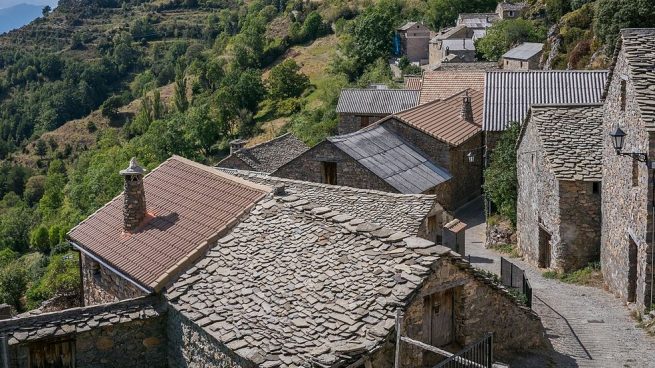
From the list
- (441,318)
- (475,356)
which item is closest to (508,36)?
(441,318)

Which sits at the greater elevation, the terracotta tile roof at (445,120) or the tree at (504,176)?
the terracotta tile roof at (445,120)

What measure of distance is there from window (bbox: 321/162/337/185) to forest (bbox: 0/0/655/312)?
35.2 feet

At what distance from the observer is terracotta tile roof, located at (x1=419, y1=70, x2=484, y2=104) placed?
152 feet

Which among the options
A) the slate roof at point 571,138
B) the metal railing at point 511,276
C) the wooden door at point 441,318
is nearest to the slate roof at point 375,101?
the slate roof at point 571,138

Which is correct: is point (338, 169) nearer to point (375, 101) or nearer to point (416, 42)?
point (375, 101)

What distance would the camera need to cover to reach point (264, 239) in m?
15.5

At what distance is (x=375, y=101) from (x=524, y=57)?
1542 centimetres

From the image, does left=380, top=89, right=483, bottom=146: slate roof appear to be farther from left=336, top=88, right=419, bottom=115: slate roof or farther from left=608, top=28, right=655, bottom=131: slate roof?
left=608, top=28, right=655, bottom=131: slate roof

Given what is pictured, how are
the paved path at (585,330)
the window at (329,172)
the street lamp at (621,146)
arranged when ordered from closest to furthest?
the paved path at (585,330) → the street lamp at (621,146) → the window at (329,172)

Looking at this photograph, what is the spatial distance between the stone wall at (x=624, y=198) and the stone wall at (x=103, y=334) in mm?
11941

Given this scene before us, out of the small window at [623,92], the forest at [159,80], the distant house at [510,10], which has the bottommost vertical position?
the forest at [159,80]

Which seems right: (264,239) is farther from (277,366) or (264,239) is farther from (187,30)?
(187,30)

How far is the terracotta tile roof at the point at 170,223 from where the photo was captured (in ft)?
52.1

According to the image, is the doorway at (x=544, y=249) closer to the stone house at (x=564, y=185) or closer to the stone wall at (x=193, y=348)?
the stone house at (x=564, y=185)
